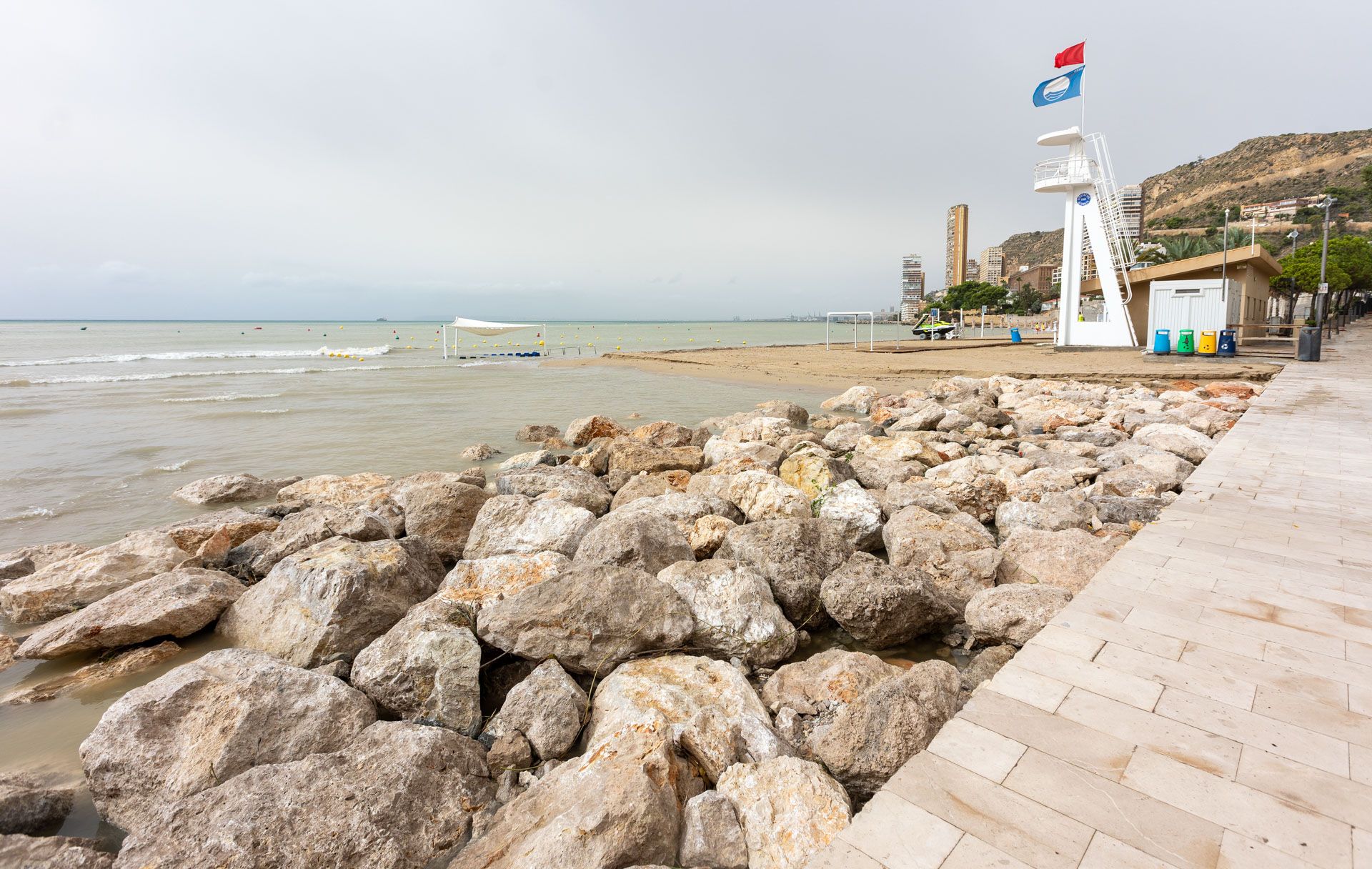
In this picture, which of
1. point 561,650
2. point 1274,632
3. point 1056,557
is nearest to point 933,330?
point 1056,557

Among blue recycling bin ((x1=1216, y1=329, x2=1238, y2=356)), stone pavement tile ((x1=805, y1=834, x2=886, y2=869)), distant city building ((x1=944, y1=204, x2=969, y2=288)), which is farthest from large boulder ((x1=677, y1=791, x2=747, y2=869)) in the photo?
distant city building ((x1=944, y1=204, x2=969, y2=288))

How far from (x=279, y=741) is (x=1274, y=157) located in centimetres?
12908

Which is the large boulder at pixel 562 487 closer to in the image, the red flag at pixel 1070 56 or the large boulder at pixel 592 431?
the large boulder at pixel 592 431

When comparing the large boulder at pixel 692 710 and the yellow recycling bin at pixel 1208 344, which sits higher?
the yellow recycling bin at pixel 1208 344

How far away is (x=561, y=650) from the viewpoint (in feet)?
11.5

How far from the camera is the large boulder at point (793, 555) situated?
14.2ft

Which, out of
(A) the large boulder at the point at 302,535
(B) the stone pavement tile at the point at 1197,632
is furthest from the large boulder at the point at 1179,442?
(A) the large boulder at the point at 302,535

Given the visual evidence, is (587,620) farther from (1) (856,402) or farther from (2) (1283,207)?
(2) (1283,207)

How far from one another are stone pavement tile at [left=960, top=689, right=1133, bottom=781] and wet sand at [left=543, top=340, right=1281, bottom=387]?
1625 centimetres

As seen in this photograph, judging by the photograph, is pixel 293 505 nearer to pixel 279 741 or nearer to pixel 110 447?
pixel 279 741

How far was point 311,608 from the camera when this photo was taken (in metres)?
3.86

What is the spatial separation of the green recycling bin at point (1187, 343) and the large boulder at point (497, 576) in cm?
2157

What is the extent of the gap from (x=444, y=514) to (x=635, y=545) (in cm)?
212

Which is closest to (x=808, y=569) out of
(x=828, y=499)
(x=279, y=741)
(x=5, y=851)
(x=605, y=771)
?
(x=828, y=499)
